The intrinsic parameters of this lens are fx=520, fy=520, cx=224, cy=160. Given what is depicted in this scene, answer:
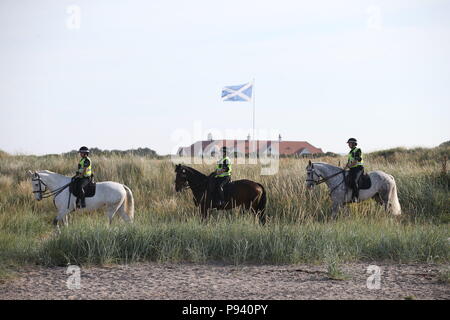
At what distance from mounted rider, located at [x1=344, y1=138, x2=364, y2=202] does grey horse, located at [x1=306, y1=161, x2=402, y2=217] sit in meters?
0.20

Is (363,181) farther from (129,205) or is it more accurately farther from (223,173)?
(129,205)

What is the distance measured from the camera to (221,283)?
782 centimetres

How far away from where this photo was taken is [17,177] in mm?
21641

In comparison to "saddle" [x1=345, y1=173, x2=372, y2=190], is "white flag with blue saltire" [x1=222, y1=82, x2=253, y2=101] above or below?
above

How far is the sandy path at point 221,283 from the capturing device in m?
7.22

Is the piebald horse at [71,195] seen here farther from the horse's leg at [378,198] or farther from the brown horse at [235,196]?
the horse's leg at [378,198]

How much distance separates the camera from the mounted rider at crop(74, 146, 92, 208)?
42.6 feet

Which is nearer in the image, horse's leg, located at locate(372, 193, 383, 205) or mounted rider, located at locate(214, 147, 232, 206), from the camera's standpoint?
mounted rider, located at locate(214, 147, 232, 206)

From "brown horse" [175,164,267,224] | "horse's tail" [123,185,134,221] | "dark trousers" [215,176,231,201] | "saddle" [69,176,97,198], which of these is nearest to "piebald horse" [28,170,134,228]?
"horse's tail" [123,185,134,221]

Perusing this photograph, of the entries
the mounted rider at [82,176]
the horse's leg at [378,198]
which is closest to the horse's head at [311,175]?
the horse's leg at [378,198]

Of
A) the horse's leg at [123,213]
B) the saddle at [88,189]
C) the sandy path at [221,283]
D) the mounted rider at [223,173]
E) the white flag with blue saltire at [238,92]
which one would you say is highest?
the white flag with blue saltire at [238,92]

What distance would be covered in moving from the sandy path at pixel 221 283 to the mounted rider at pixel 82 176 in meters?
4.23

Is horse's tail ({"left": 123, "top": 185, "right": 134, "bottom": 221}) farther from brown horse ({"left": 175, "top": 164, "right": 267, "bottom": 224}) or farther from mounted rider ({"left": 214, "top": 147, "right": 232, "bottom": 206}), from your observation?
mounted rider ({"left": 214, "top": 147, "right": 232, "bottom": 206})
